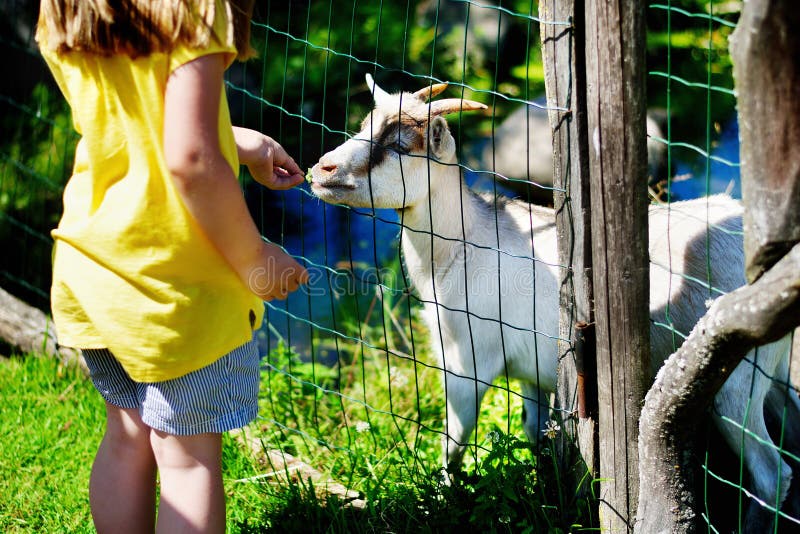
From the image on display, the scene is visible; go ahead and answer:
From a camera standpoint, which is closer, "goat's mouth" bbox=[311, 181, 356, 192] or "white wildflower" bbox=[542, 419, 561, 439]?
"white wildflower" bbox=[542, 419, 561, 439]

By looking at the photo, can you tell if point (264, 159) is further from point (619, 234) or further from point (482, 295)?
point (482, 295)

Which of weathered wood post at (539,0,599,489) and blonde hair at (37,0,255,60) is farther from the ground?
blonde hair at (37,0,255,60)

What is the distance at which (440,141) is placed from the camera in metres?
3.35

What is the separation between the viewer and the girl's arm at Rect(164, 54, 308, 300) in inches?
69.8

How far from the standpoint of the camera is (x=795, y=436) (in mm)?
3314

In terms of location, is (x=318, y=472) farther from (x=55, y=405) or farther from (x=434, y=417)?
(x=55, y=405)

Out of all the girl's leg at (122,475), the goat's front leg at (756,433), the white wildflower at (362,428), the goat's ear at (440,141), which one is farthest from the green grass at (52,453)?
the goat's front leg at (756,433)

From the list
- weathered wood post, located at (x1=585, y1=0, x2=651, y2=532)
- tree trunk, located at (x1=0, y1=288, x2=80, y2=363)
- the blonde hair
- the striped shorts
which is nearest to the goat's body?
weathered wood post, located at (x1=585, y1=0, x2=651, y2=532)

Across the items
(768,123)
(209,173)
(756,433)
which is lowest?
(756,433)

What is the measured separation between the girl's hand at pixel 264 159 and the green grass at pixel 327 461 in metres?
0.80

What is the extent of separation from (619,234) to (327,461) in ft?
5.50

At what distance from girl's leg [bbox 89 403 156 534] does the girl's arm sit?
58cm

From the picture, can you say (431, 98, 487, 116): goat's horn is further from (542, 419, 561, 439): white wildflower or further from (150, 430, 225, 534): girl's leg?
(150, 430, 225, 534): girl's leg

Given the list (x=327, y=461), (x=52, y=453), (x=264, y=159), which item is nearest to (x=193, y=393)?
(x=264, y=159)
